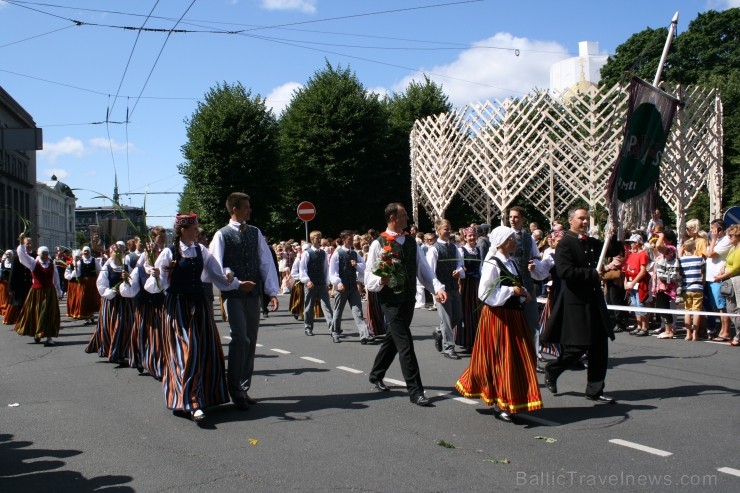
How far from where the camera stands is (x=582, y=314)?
23.4 ft

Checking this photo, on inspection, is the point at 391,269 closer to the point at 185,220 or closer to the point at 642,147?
the point at 185,220

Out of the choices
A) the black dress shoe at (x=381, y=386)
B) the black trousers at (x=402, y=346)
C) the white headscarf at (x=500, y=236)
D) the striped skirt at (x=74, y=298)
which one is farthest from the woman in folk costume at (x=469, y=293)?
the striped skirt at (x=74, y=298)

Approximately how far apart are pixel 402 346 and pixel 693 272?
7.44m

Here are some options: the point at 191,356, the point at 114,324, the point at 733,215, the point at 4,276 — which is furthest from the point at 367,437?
the point at 4,276

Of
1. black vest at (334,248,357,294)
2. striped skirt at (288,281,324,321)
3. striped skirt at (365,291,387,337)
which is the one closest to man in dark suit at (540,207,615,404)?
striped skirt at (365,291,387,337)

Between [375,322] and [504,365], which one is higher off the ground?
[375,322]

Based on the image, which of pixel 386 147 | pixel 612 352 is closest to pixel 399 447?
pixel 612 352

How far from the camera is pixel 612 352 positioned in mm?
10719

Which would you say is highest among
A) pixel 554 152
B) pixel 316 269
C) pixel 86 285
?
pixel 554 152

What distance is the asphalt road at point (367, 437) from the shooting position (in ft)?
16.2

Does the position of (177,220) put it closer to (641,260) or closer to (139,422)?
(139,422)

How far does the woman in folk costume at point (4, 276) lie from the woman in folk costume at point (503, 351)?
557 inches

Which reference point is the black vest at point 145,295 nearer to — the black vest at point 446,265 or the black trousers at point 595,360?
the black vest at point 446,265

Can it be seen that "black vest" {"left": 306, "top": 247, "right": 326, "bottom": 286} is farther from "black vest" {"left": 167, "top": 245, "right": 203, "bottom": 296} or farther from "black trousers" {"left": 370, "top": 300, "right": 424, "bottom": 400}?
"black vest" {"left": 167, "top": 245, "right": 203, "bottom": 296}
